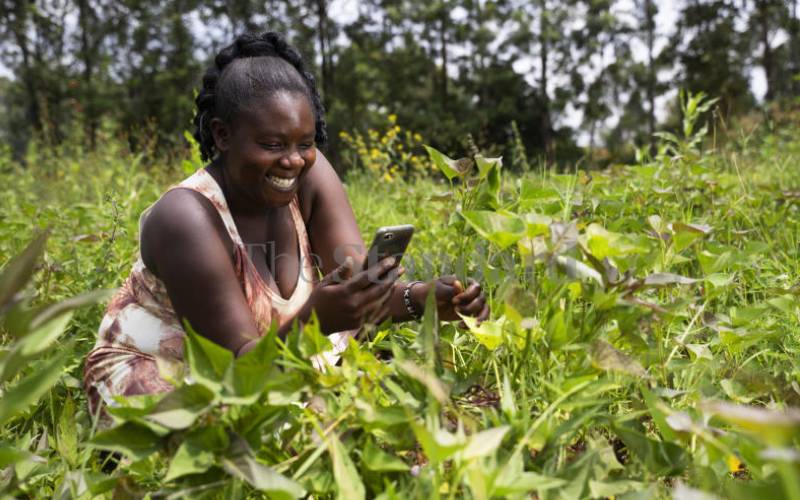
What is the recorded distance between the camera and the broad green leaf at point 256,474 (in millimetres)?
788

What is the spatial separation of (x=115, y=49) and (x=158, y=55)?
6.83ft

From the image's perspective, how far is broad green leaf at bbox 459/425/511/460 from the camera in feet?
2.52

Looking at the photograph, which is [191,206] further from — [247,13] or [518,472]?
[247,13]

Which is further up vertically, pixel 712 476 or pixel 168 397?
pixel 168 397

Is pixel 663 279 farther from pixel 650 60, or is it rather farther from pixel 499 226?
pixel 650 60

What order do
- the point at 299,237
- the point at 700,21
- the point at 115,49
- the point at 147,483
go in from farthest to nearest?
the point at 115,49 → the point at 700,21 → the point at 299,237 → the point at 147,483

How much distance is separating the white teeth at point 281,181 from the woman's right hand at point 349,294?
1.13ft

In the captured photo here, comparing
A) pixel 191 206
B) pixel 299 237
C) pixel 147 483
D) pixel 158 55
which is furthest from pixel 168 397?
pixel 158 55

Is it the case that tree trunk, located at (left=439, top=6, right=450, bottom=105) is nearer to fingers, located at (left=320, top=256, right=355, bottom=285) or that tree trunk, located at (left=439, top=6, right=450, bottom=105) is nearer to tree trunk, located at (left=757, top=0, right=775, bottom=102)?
tree trunk, located at (left=757, top=0, right=775, bottom=102)

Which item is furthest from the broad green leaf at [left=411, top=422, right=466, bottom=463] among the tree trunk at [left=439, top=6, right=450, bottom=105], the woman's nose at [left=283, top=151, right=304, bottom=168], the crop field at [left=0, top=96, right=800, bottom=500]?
the tree trunk at [left=439, top=6, right=450, bottom=105]

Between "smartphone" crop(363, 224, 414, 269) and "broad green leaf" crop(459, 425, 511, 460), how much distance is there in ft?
2.15

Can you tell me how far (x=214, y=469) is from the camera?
0.90m

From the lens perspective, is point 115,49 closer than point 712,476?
No

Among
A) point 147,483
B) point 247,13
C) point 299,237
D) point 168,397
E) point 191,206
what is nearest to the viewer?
point 168,397
